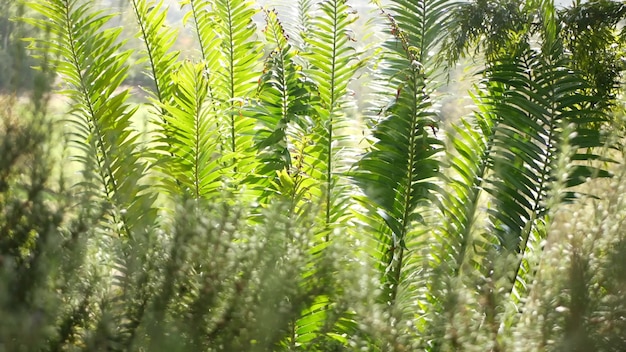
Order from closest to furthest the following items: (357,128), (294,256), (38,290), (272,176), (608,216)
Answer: (38,290), (294,256), (608,216), (272,176), (357,128)

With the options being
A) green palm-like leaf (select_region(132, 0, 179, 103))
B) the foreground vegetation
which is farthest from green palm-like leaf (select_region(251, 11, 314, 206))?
green palm-like leaf (select_region(132, 0, 179, 103))

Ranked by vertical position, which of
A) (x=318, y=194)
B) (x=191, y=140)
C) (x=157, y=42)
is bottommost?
(x=318, y=194)

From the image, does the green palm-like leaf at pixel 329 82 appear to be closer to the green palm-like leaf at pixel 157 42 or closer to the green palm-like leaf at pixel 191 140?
the green palm-like leaf at pixel 191 140

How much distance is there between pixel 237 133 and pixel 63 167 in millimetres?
1464

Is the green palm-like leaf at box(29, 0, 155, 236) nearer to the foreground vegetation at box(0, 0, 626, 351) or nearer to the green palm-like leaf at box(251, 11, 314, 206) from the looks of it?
the foreground vegetation at box(0, 0, 626, 351)

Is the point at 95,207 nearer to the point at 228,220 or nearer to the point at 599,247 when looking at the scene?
the point at 228,220

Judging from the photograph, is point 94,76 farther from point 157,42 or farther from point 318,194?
point 318,194

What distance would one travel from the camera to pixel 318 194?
229 centimetres

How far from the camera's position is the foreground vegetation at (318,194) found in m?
0.98

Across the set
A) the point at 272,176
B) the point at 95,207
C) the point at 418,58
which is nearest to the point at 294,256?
the point at 95,207

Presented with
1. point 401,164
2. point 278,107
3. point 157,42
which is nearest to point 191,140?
point 278,107

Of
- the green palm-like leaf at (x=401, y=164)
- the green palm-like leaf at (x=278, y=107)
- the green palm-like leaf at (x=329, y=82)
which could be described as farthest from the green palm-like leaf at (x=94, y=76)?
the green palm-like leaf at (x=401, y=164)

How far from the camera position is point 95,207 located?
1121 mm

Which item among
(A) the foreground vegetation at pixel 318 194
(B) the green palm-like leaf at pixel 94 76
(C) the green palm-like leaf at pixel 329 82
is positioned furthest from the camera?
(C) the green palm-like leaf at pixel 329 82
